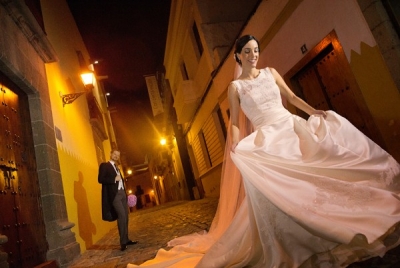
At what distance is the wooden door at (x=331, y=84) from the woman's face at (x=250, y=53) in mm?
2223

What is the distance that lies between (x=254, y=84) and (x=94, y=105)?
32.0 ft

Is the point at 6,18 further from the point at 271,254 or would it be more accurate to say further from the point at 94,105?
the point at 94,105

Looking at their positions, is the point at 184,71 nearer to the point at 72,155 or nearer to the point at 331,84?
the point at 72,155

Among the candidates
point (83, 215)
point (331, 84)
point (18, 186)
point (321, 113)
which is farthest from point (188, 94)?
point (321, 113)

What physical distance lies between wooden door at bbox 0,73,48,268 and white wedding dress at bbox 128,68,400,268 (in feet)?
7.39

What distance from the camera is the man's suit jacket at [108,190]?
534cm

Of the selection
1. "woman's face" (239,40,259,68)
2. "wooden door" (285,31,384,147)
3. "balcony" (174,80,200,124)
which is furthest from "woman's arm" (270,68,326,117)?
"balcony" (174,80,200,124)

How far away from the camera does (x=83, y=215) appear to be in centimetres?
648

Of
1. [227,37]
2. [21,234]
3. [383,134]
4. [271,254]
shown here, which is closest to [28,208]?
[21,234]

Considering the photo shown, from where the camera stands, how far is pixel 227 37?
33.6 ft

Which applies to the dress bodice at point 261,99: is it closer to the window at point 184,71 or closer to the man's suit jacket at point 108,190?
the man's suit jacket at point 108,190

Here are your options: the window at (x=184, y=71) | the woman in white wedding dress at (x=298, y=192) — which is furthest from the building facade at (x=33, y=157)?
the window at (x=184, y=71)

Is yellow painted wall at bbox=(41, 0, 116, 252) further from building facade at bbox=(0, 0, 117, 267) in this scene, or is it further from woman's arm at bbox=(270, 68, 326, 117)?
woman's arm at bbox=(270, 68, 326, 117)

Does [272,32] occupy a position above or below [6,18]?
below
